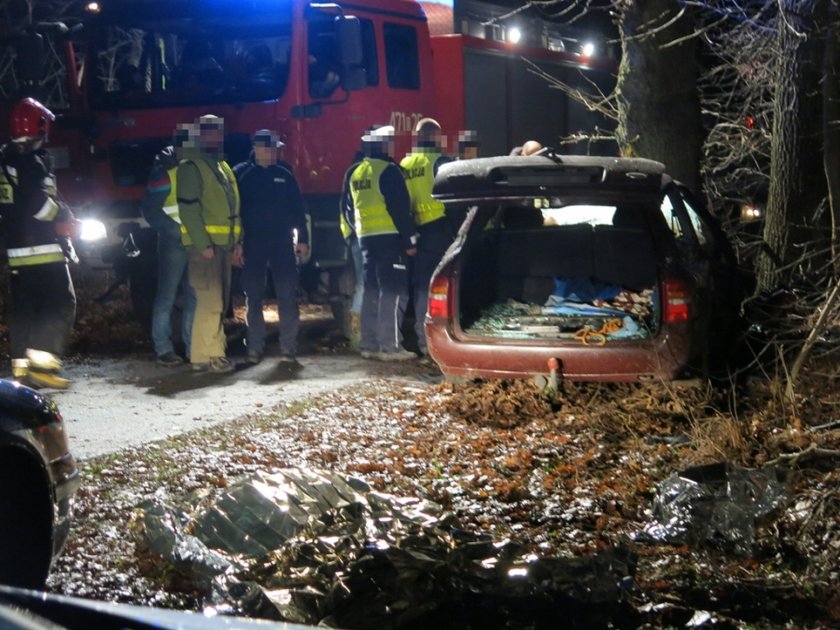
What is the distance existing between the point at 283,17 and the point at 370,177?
2089 millimetres

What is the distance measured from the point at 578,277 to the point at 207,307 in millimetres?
3335

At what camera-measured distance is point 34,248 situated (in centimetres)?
918

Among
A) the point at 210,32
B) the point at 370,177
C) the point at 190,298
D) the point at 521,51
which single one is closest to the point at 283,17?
the point at 210,32

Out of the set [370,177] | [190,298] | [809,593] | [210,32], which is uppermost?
[210,32]

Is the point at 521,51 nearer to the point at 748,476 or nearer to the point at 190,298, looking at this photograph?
the point at 190,298

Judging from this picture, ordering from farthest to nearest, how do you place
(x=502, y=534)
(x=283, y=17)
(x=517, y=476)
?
(x=283, y=17)
(x=517, y=476)
(x=502, y=534)

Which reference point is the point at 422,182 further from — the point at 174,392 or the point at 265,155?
the point at 174,392

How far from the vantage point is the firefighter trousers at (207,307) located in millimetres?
10219

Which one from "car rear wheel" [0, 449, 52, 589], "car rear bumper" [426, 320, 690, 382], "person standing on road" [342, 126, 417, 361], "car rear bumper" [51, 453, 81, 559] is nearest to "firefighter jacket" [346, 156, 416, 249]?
"person standing on road" [342, 126, 417, 361]

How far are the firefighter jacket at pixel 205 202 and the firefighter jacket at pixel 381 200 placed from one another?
3.60ft

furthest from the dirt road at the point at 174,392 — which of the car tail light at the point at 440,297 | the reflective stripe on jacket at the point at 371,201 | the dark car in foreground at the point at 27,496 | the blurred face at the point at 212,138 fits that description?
the dark car in foreground at the point at 27,496

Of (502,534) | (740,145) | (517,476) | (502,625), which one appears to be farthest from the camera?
(740,145)

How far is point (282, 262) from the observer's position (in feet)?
34.3

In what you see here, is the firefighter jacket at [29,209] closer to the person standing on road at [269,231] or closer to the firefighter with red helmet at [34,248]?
the firefighter with red helmet at [34,248]
